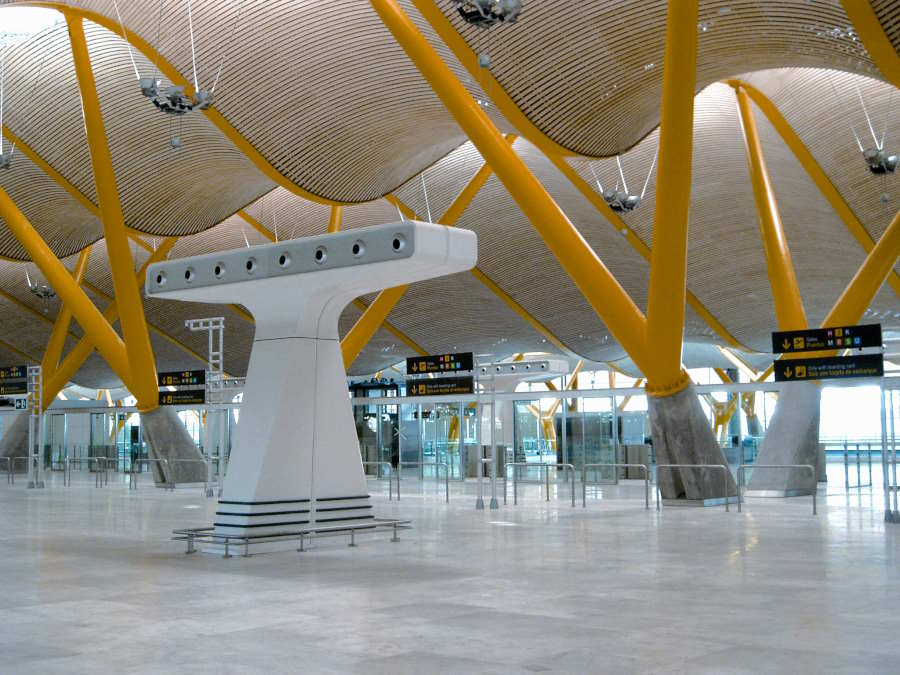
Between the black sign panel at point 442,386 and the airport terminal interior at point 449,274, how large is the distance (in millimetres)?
85

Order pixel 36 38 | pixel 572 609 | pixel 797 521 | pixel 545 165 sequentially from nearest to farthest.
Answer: pixel 572 609, pixel 797 521, pixel 36 38, pixel 545 165

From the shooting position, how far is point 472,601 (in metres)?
9.12

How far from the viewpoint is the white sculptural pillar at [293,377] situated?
13.0 metres

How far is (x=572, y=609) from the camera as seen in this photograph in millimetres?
8609

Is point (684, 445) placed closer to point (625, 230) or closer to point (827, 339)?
point (827, 339)

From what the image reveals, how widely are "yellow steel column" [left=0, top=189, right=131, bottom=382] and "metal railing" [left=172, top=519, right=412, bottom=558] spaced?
17009mm

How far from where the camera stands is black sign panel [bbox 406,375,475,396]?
96.8 feet

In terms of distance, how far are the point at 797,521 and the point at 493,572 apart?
820 cm

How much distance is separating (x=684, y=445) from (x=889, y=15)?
8.77 meters

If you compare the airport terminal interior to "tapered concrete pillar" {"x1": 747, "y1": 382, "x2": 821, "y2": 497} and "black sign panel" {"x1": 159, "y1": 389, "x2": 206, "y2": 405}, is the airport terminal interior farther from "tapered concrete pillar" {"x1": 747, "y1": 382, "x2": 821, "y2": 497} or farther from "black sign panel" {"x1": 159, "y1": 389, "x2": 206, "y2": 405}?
"black sign panel" {"x1": 159, "y1": 389, "x2": 206, "y2": 405}

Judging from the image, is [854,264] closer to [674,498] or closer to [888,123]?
[888,123]

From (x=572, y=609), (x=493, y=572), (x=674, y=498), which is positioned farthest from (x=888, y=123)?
(x=572, y=609)

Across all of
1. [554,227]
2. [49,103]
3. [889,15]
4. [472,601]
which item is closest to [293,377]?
[472,601]

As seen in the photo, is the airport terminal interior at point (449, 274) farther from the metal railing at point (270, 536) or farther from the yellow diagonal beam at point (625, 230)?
the yellow diagonal beam at point (625, 230)
